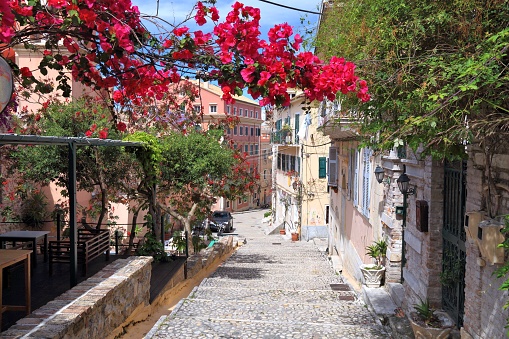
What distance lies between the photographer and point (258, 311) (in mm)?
8328

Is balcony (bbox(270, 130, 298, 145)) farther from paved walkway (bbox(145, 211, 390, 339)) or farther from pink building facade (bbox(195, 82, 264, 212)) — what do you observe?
paved walkway (bbox(145, 211, 390, 339))

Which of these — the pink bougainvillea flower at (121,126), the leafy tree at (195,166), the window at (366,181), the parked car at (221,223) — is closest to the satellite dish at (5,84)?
the pink bougainvillea flower at (121,126)

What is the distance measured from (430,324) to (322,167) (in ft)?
74.4

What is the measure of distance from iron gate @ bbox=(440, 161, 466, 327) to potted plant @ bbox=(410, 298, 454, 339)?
0.84 ft

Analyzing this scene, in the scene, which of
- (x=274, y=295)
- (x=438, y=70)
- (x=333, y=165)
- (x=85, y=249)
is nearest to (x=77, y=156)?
(x=85, y=249)

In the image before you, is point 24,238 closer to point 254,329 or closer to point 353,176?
point 254,329

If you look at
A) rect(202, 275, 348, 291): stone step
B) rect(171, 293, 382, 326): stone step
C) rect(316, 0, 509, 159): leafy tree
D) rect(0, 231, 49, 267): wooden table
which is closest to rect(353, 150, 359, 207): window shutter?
rect(202, 275, 348, 291): stone step

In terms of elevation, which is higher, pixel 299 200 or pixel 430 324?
pixel 430 324

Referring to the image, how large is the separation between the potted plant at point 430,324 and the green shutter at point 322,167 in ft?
73.0

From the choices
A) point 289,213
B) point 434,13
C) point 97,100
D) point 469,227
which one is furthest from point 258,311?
point 289,213

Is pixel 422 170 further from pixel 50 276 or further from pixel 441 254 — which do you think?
pixel 50 276

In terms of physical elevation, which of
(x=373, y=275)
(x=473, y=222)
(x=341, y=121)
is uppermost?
(x=341, y=121)

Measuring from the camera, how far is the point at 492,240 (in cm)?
458

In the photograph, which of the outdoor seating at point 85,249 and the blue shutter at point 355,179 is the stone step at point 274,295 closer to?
the outdoor seating at point 85,249
